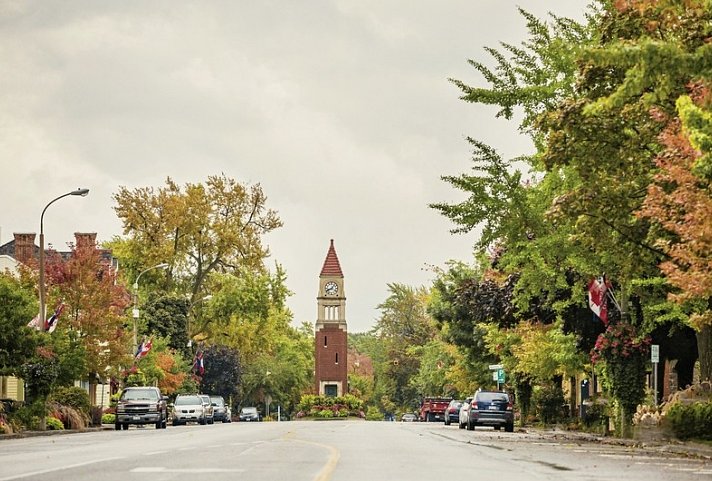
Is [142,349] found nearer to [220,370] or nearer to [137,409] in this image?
[137,409]

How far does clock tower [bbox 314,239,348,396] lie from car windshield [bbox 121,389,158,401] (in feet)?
267

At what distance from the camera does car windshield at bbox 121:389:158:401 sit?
55156 mm

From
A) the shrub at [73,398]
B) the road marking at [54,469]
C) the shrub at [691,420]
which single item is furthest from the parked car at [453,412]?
the road marking at [54,469]

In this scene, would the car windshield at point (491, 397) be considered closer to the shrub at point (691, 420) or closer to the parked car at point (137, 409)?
the parked car at point (137, 409)

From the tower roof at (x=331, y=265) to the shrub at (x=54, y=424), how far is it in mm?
95261

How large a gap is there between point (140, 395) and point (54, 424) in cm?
728

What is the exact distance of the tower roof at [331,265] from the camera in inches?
5684

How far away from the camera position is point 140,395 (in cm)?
5569

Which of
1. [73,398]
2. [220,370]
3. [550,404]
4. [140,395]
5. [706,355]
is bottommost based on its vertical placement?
[550,404]

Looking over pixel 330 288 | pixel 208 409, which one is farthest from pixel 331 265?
pixel 208 409

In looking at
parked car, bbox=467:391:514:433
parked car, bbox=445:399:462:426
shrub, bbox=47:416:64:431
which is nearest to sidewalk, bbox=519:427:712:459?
parked car, bbox=467:391:514:433

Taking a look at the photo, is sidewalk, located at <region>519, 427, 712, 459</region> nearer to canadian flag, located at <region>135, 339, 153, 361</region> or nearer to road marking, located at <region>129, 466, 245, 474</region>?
road marking, located at <region>129, 466, 245, 474</region>

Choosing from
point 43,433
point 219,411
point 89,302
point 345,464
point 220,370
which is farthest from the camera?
point 220,370

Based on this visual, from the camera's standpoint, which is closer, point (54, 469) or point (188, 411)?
point (54, 469)
